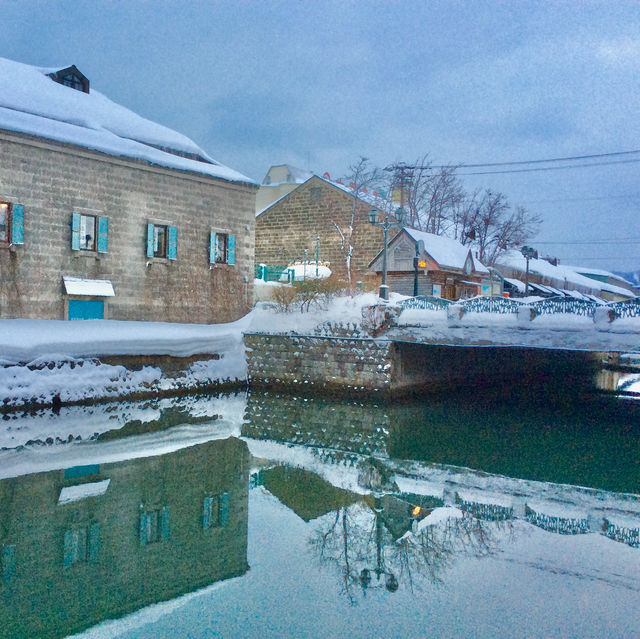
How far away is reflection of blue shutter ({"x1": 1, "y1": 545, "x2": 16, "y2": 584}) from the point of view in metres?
6.36

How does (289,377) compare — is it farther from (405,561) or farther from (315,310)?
(405,561)

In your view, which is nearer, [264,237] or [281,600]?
[281,600]

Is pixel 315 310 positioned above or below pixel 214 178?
below

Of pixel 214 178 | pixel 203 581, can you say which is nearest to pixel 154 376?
pixel 214 178

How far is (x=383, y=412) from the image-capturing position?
17.0 meters

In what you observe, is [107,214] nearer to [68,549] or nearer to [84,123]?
→ [84,123]

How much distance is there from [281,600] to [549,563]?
9.81ft

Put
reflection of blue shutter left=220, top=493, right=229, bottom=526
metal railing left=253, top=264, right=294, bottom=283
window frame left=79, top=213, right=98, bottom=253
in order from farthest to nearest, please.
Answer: metal railing left=253, top=264, right=294, bottom=283, window frame left=79, top=213, right=98, bottom=253, reflection of blue shutter left=220, top=493, right=229, bottom=526

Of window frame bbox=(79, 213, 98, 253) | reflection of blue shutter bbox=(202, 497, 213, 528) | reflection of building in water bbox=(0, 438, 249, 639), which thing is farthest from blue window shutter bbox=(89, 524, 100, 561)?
window frame bbox=(79, 213, 98, 253)

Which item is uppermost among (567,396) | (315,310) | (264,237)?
(264,237)

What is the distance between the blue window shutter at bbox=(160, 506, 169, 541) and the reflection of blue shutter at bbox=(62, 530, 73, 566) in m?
1.01

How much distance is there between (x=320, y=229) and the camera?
34.5 metres

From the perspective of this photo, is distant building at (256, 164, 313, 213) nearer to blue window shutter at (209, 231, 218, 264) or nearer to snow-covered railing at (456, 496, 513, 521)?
blue window shutter at (209, 231, 218, 264)

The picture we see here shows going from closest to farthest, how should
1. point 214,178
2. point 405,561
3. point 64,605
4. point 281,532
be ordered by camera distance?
point 64,605, point 405,561, point 281,532, point 214,178
